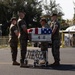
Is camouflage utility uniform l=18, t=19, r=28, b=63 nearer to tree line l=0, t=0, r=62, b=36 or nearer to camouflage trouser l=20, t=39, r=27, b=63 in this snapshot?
camouflage trouser l=20, t=39, r=27, b=63

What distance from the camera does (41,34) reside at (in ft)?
41.5

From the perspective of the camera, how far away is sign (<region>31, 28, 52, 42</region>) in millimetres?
12609

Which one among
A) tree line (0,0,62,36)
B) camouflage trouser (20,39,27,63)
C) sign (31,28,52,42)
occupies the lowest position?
camouflage trouser (20,39,27,63)

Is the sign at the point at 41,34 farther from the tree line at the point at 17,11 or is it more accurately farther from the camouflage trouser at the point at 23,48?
the tree line at the point at 17,11

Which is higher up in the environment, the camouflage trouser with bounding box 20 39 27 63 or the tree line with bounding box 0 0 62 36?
the tree line with bounding box 0 0 62 36

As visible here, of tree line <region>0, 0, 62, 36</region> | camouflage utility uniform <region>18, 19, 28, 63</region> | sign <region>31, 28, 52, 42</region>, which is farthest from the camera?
tree line <region>0, 0, 62, 36</region>

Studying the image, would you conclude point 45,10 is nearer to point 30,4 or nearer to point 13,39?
point 30,4

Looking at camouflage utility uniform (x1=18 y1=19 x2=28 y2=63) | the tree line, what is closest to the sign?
camouflage utility uniform (x1=18 y1=19 x2=28 y2=63)

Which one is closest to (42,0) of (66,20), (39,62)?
(66,20)

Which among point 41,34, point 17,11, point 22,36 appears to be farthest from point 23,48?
point 17,11

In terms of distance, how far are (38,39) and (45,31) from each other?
0.39 metres

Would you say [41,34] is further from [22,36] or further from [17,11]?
[17,11]

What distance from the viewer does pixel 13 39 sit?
536 inches

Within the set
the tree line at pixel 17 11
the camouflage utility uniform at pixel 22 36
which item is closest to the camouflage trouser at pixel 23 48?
the camouflage utility uniform at pixel 22 36
